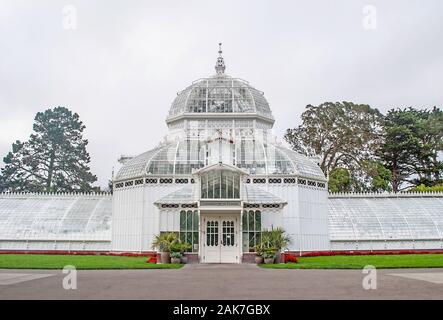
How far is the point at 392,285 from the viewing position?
1582 cm

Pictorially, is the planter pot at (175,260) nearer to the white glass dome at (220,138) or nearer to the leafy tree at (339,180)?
the white glass dome at (220,138)

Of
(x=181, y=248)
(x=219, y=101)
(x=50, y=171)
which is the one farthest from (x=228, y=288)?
(x=50, y=171)

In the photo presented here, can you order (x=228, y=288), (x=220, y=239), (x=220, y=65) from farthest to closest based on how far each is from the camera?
1. (x=220, y=65)
2. (x=220, y=239)
3. (x=228, y=288)

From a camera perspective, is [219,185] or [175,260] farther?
[219,185]

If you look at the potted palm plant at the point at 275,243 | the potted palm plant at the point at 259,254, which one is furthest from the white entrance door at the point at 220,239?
the potted palm plant at the point at 275,243

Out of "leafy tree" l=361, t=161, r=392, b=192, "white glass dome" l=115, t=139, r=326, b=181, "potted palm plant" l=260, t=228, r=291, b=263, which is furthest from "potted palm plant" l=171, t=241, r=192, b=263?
"leafy tree" l=361, t=161, r=392, b=192

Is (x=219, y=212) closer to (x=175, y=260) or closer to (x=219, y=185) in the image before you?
(x=219, y=185)

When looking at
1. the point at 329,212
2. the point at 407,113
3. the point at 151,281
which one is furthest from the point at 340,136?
the point at 151,281

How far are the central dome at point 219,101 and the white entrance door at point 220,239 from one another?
1232 centimetres

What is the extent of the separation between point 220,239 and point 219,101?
14858 millimetres

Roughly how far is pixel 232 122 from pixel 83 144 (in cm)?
4691

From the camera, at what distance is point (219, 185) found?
32250 millimetres

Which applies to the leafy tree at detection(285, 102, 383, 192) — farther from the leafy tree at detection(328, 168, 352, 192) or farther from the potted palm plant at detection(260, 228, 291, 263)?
the potted palm plant at detection(260, 228, 291, 263)
